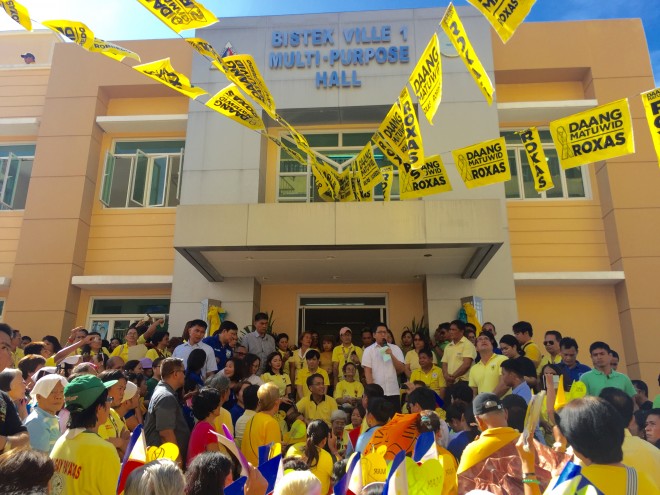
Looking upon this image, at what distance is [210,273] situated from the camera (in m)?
9.52

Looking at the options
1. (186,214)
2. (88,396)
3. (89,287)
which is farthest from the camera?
(89,287)

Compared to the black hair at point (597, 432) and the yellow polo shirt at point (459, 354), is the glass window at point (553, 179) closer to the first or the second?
the yellow polo shirt at point (459, 354)

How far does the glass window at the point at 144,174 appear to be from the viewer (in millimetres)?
11383

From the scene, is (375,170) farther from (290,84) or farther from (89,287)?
(89,287)

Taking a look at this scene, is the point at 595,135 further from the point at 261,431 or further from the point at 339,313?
the point at 339,313

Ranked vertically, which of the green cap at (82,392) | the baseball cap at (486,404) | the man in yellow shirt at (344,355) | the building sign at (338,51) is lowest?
the baseball cap at (486,404)

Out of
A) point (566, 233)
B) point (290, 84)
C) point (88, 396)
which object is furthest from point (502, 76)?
point (88, 396)

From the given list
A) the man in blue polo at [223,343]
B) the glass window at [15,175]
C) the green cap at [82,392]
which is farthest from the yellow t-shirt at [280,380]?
the glass window at [15,175]

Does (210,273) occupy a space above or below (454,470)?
above

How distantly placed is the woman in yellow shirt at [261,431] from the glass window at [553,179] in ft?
27.2

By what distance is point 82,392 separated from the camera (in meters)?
2.88

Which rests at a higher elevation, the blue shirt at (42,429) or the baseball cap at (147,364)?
the baseball cap at (147,364)

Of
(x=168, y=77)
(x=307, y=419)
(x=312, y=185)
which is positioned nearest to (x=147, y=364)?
(x=307, y=419)

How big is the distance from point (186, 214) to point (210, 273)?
64.1 inches
